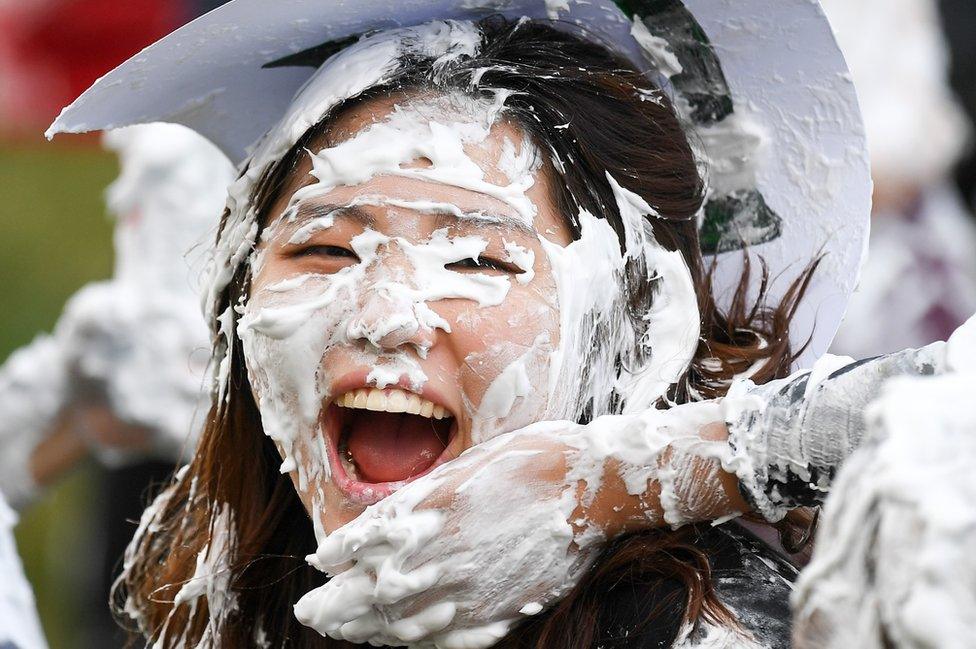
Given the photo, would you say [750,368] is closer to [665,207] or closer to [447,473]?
[665,207]

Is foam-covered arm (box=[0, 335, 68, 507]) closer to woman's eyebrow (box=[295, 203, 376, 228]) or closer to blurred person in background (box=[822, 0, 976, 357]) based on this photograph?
woman's eyebrow (box=[295, 203, 376, 228])

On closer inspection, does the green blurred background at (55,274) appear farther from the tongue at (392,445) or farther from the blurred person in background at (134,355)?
the tongue at (392,445)

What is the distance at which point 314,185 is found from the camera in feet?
5.62

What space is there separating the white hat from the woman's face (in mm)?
201

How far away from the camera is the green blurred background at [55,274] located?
185 inches

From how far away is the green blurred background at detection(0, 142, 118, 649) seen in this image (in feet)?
15.4

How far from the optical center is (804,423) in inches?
50.1

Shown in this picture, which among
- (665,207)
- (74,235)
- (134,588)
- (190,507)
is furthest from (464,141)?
(74,235)

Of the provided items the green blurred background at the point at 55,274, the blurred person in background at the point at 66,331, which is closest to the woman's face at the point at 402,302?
the blurred person in background at the point at 66,331

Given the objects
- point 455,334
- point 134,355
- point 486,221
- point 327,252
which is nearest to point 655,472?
point 455,334

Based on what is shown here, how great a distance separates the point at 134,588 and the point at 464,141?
998 mm

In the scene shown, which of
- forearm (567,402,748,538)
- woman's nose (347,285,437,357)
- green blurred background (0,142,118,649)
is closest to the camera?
forearm (567,402,748,538)

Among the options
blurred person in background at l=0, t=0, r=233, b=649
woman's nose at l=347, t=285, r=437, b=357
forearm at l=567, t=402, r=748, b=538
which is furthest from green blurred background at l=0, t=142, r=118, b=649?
forearm at l=567, t=402, r=748, b=538

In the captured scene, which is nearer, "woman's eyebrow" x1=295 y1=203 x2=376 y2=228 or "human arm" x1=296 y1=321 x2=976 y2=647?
"human arm" x1=296 y1=321 x2=976 y2=647
